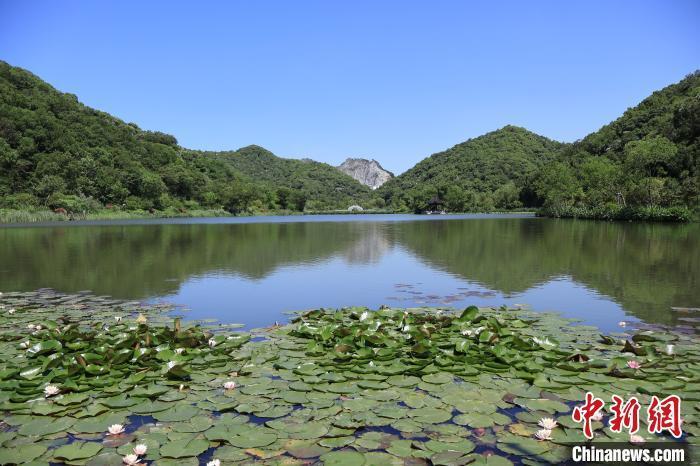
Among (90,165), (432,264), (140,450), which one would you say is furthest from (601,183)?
A: (90,165)

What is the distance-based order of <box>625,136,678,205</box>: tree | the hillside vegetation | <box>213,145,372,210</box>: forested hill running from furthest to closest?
<box>213,145,372,210</box>: forested hill → <box>625,136,678,205</box>: tree → the hillside vegetation

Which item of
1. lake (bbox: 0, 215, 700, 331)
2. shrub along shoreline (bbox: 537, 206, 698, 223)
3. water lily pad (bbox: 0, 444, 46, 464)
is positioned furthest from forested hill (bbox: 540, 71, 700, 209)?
water lily pad (bbox: 0, 444, 46, 464)

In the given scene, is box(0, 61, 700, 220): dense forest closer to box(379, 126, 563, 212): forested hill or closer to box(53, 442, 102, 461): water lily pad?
box(379, 126, 563, 212): forested hill

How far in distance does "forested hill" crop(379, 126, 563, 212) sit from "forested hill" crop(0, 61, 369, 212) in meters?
40.8

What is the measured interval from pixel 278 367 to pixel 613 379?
372 cm

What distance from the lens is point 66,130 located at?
77.8 meters

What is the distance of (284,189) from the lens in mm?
126500

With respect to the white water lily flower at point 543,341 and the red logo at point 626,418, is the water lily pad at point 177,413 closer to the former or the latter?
the red logo at point 626,418

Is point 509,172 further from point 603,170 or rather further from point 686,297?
point 686,297

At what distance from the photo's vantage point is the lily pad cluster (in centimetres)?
363

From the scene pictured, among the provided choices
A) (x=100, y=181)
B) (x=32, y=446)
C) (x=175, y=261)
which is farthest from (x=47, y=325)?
(x=100, y=181)

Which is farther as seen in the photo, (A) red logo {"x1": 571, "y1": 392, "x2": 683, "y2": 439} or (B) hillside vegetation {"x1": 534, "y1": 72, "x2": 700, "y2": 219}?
(B) hillside vegetation {"x1": 534, "y1": 72, "x2": 700, "y2": 219}

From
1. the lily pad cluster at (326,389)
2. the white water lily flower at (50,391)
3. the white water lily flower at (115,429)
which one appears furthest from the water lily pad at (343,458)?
the white water lily flower at (50,391)

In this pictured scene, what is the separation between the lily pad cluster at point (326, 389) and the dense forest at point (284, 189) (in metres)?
42.9
